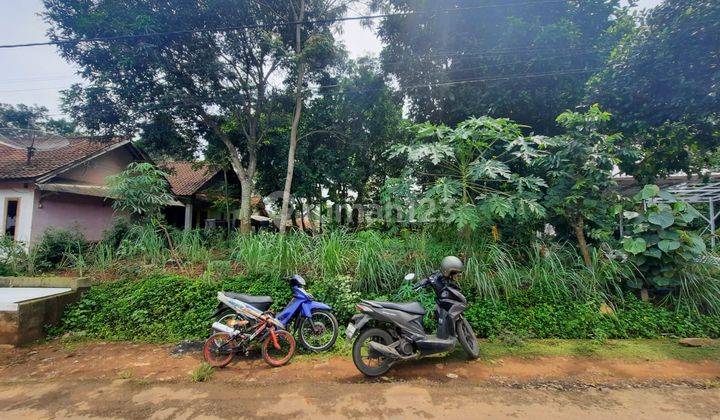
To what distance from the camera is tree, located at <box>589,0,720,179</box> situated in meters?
5.45

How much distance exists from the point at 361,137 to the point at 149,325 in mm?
7699

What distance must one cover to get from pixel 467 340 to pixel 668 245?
344cm

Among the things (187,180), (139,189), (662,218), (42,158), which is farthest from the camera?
(187,180)

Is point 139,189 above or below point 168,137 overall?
below

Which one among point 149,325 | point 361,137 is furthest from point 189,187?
point 149,325

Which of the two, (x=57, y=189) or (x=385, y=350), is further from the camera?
(x=57, y=189)

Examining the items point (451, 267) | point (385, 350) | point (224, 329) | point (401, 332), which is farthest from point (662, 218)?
point (224, 329)

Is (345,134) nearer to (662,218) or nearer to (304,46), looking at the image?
(304,46)

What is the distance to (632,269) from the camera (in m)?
4.74

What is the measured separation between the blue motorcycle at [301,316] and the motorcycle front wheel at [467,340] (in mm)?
1619

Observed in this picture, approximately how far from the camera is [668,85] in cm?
584

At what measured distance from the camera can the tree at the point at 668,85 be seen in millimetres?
5445

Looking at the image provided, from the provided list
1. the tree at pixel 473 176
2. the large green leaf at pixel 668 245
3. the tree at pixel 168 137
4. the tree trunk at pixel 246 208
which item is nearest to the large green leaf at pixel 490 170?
the tree at pixel 473 176

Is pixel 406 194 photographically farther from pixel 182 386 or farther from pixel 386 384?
pixel 182 386
